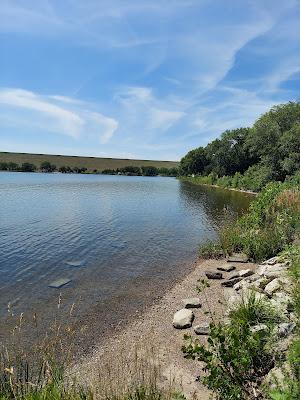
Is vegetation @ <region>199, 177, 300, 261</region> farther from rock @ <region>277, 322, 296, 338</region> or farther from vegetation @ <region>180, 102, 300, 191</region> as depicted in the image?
vegetation @ <region>180, 102, 300, 191</region>

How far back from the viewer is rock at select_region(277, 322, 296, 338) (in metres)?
6.82

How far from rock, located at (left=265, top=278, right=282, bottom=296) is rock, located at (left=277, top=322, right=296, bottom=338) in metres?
2.17

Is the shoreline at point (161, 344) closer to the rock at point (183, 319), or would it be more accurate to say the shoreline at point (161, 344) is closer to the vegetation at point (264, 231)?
the rock at point (183, 319)

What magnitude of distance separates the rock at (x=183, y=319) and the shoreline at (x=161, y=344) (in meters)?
0.15

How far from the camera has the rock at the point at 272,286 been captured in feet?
30.6

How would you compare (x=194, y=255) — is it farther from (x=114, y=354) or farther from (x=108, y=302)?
(x=114, y=354)

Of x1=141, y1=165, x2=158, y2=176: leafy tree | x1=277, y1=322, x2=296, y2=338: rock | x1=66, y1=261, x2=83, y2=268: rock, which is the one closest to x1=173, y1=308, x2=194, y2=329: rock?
x1=277, y1=322, x2=296, y2=338: rock

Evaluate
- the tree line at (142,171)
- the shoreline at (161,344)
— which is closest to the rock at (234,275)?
the shoreline at (161,344)

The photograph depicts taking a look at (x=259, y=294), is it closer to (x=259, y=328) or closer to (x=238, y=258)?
(x=259, y=328)

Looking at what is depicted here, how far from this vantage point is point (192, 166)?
384 feet

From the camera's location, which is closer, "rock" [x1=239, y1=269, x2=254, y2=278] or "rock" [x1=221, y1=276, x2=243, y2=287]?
"rock" [x1=221, y1=276, x2=243, y2=287]

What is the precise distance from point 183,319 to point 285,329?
361 centimetres

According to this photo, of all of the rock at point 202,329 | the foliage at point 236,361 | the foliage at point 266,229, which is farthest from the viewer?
the foliage at point 266,229

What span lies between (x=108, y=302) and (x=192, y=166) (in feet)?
351
